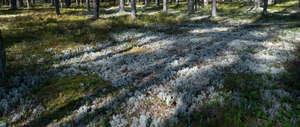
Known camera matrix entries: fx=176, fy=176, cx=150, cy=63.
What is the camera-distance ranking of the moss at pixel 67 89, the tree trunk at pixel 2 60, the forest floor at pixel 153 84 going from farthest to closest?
the tree trunk at pixel 2 60 < the moss at pixel 67 89 < the forest floor at pixel 153 84

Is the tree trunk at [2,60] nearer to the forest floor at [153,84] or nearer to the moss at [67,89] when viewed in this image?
the forest floor at [153,84]

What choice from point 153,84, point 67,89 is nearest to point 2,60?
point 67,89

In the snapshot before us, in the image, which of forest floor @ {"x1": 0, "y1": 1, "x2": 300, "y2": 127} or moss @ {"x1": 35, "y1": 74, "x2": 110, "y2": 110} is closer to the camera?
forest floor @ {"x1": 0, "y1": 1, "x2": 300, "y2": 127}

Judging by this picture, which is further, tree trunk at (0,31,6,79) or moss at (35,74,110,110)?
tree trunk at (0,31,6,79)

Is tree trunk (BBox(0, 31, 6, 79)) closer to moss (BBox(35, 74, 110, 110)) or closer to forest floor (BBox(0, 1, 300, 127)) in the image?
forest floor (BBox(0, 1, 300, 127))

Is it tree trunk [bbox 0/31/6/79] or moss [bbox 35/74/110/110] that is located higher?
tree trunk [bbox 0/31/6/79]

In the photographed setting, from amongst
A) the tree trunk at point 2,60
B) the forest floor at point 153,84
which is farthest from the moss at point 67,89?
the tree trunk at point 2,60

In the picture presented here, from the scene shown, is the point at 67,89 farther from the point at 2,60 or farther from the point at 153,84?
the point at 153,84

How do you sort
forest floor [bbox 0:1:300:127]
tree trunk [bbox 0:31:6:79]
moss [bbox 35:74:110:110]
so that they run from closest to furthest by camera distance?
1. forest floor [bbox 0:1:300:127]
2. moss [bbox 35:74:110:110]
3. tree trunk [bbox 0:31:6:79]

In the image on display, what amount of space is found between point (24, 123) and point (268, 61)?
11575 mm

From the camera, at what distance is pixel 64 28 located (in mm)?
18438

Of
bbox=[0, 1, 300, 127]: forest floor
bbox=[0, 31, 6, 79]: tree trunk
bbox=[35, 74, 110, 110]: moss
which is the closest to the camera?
bbox=[0, 1, 300, 127]: forest floor

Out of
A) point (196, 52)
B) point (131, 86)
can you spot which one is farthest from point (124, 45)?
point (131, 86)

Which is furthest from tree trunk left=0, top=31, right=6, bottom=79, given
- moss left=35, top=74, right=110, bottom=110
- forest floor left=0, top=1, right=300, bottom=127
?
moss left=35, top=74, right=110, bottom=110
